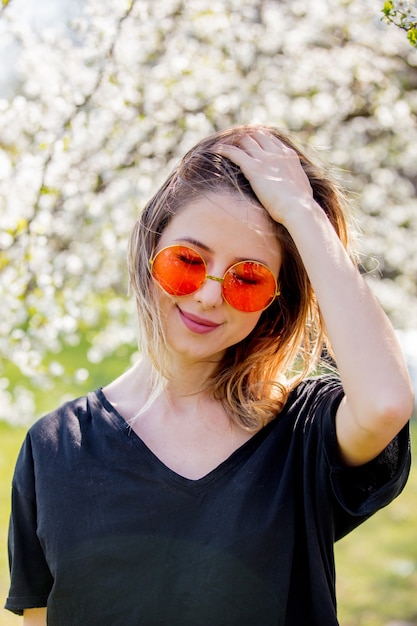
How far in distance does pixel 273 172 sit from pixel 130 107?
1.93 m

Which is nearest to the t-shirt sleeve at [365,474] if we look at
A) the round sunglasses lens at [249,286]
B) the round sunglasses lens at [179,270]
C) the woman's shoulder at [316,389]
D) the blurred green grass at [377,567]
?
the woman's shoulder at [316,389]

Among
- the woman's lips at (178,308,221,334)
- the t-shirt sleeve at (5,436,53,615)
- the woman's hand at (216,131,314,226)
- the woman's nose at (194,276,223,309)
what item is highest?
the woman's hand at (216,131,314,226)

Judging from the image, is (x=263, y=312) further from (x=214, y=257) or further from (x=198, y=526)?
(x=198, y=526)

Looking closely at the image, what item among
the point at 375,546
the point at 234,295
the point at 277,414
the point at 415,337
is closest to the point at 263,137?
the point at 234,295

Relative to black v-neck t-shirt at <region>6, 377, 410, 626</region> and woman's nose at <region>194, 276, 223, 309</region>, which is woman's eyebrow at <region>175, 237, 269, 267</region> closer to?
woman's nose at <region>194, 276, 223, 309</region>

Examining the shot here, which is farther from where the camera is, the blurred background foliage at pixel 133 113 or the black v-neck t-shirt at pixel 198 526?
the blurred background foliage at pixel 133 113

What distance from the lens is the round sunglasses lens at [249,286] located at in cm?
172

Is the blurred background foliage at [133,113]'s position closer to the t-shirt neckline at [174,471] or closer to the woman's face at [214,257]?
the woman's face at [214,257]

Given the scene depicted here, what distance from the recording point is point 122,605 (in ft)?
5.48

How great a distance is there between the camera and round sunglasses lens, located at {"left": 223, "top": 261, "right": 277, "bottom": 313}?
172 cm

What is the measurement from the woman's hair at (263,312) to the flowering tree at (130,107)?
103cm

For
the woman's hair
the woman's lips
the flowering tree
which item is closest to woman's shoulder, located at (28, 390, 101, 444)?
the woman's hair

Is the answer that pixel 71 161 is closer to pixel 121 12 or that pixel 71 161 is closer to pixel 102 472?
pixel 121 12

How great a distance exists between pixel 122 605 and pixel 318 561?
1.30 ft
